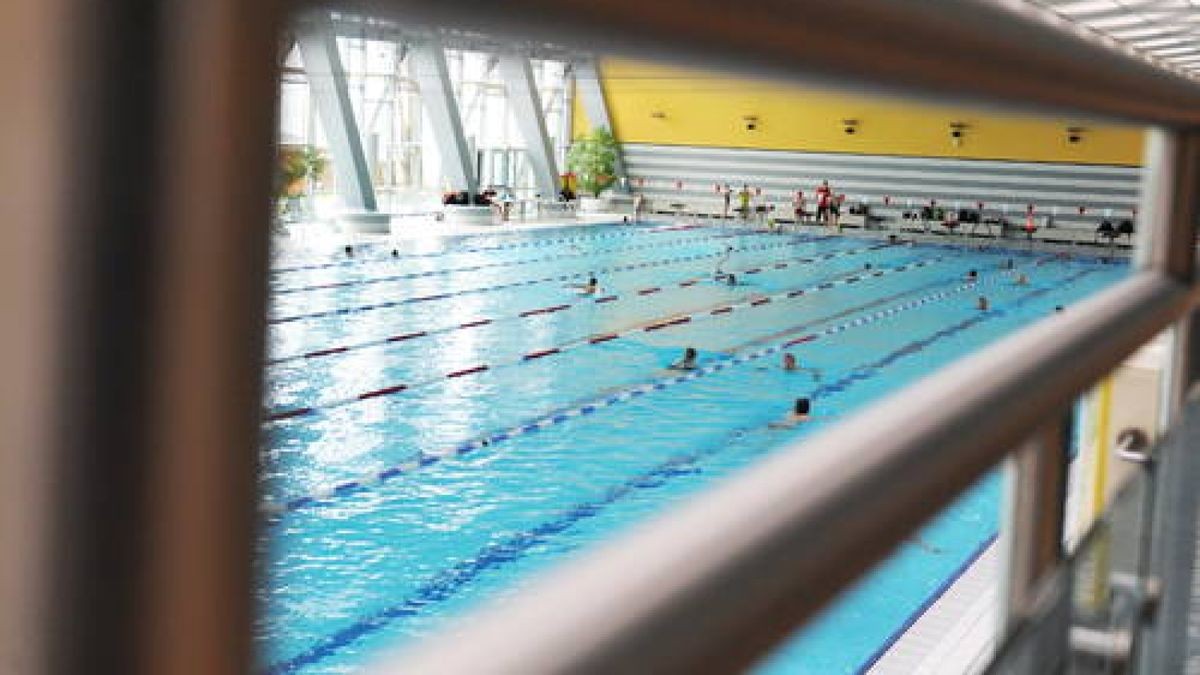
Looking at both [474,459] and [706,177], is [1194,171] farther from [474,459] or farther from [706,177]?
[706,177]

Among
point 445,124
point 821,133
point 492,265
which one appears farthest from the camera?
point 821,133

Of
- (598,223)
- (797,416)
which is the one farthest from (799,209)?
(797,416)

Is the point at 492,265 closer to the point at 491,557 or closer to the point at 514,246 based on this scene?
the point at 514,246

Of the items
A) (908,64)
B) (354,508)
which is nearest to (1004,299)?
(354,508)

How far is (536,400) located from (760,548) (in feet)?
24.4

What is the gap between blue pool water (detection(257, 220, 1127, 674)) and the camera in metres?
4.78

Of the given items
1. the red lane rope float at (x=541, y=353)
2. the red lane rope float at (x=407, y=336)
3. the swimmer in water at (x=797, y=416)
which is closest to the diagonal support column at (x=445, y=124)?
the red lane rope float at (x=407, y=336)

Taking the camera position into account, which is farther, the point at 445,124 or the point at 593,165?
the point at 593,165

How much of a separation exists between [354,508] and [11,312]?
19.1 feet

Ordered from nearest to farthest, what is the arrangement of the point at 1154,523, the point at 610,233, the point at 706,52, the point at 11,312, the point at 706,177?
the point at 11,312, the point at 706,52, the point at 1154,523, the point at 610,233, the point at 706,177

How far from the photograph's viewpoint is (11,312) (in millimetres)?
189

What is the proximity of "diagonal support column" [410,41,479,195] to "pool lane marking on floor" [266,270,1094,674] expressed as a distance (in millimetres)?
13614

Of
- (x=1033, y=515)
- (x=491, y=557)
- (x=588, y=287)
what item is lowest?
(x=491, y=557)

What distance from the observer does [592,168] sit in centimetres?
2241
